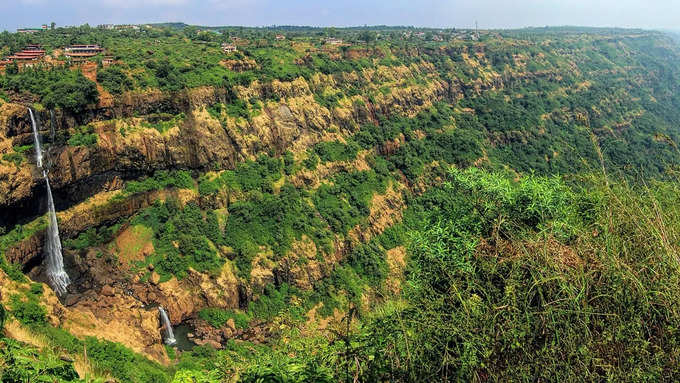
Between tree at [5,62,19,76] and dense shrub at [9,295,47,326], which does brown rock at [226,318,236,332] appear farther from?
tree at [5,62,19,76]

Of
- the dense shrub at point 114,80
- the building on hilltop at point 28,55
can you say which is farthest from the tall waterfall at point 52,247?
the building on hilltop at point 28,55

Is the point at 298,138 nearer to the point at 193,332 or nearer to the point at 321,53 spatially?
the point at 321,53

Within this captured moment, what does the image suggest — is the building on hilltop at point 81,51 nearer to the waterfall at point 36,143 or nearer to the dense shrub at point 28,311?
the waterfall at point 36,143

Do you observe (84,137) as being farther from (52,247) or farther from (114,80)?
(52,247)

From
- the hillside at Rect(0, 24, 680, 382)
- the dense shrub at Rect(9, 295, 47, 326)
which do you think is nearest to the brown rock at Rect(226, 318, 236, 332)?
the hillside at Rect(0, 24, 680, 382)

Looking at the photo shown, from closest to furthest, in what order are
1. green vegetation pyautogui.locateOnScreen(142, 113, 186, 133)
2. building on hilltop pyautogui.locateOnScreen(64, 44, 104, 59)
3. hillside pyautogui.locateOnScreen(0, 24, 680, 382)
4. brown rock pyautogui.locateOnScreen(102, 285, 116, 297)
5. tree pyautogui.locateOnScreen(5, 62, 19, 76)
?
1. hillside pyautogui.locateOnScreen(0, 24, 680, 382)
2. brown rock pyautogui.locateOnScreen(102, 285, 116, 297)
3. tree pyautogui.locateOnScreen(5, 62, 19, 76)
4. green vegetation pyautogui.locateOnScreen(142, 113, 186, 133)
5. building on hilltop pyautogui.locateOnScreen(64, 44, 104, 59)

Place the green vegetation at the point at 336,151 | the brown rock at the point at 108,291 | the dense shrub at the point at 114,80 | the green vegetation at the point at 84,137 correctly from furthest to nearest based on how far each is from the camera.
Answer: the green vegetation at the point at 336,151, the dense shrub at the point at 114,80, the green vegetation at the point at 84,137, the brown rock at the point at 108,291

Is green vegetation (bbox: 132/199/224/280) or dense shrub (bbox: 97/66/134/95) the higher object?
dense shrub (bbox: 97/66/134/95)
